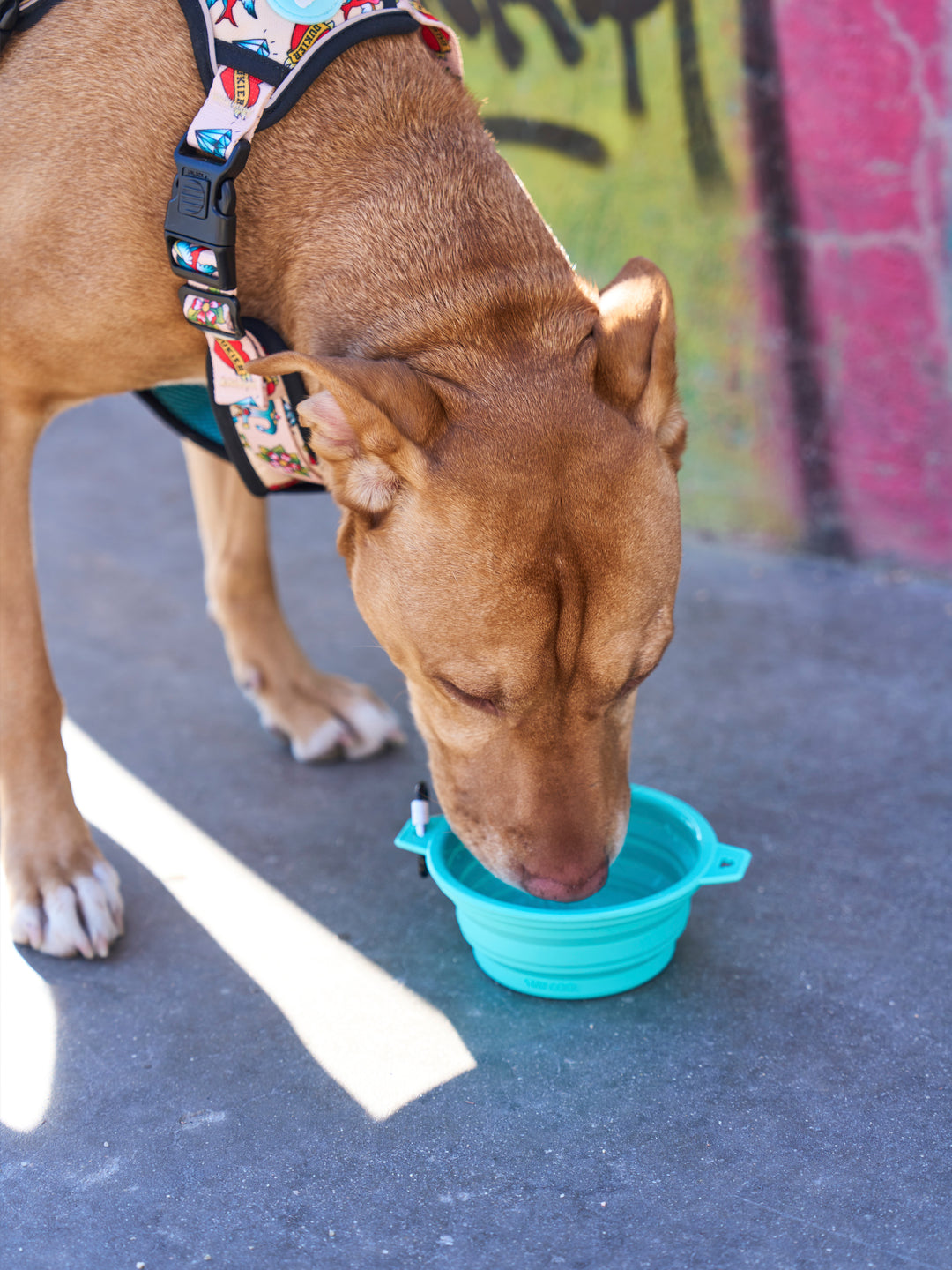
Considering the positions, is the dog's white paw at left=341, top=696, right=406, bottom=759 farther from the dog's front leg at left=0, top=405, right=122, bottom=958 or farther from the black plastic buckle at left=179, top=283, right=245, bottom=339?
the black plastic buckle at left=179, top=283, right=245, bottom=339

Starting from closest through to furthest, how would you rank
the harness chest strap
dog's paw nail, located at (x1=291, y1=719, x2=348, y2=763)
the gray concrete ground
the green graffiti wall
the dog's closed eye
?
the gray concrete ground → the dog's closed eye → the harness chest strap → dog's paw nail, located at (x1=291, y1=719, x2=348, y2=763) → the green graffiti wall

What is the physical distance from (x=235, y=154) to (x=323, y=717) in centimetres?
157

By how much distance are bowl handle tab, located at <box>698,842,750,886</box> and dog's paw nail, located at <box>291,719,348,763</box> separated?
1.21 metres

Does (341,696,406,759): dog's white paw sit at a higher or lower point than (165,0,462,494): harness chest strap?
lower

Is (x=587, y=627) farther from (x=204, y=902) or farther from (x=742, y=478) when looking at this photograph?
(x=742, y=478)

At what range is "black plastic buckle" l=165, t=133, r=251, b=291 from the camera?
2.32 meters

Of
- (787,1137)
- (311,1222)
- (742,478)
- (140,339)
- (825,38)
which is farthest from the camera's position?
(742,478)

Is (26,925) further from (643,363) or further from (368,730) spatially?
(643,363)

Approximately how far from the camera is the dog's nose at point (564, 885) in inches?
89.0

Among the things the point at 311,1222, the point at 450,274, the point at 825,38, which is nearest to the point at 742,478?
the point at 825,38

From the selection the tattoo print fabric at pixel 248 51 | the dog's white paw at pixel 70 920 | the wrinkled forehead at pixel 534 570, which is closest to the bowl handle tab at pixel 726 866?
the wrinkled forehead at pixel 534 570

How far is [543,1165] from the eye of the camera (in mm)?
2166

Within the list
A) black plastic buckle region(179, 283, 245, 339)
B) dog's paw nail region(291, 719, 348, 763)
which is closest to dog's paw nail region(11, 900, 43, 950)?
dog's paw nail region(291, 719, 348, 763)

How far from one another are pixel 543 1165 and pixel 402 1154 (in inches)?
9.7
